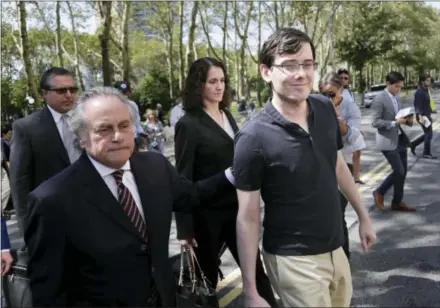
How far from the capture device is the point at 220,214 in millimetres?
2973


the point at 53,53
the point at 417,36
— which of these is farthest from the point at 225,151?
the point at 417,36

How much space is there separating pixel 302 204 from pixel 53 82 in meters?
2.31

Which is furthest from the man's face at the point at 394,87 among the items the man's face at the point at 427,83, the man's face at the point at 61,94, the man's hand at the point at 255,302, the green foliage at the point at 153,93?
the green foliage at the point at 153,93

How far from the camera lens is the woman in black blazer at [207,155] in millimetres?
2967

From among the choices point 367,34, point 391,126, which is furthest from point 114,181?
point 367,34

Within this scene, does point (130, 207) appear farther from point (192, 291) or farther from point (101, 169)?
point (192, 291)

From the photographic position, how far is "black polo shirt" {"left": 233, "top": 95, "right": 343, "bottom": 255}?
202cm

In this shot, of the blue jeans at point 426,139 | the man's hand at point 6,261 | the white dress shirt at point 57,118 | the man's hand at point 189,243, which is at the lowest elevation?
the blue jeans at point 426,139

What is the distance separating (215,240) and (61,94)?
156 centimetres

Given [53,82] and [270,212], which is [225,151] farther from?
[53,82]

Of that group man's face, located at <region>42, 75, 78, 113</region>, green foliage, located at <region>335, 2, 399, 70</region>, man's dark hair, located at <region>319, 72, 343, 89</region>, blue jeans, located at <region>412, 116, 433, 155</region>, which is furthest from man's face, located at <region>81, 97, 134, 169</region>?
green foliage, located at <region>335, 2, 399, 70</region>

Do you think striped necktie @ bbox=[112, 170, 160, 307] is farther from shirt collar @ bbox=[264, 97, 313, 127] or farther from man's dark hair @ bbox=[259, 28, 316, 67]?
man's dark hair @ bbox=[259, 28, 316, 67]

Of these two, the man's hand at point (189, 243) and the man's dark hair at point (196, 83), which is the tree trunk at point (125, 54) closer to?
the man's dark hair at point (196, 83)

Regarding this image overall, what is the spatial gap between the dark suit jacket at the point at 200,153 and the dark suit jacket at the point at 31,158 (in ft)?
2.88
